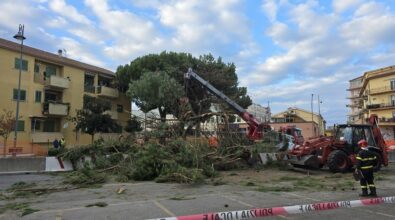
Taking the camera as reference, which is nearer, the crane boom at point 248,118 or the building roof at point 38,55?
the crane boom at point 248,118

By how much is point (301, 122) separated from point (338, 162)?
65.7m

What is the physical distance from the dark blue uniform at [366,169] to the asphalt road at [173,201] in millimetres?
439

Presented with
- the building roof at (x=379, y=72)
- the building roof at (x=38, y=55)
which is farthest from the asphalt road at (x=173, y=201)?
the building roof at (x=379, y=72)

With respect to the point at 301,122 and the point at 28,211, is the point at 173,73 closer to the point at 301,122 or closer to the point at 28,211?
the point at 28,211

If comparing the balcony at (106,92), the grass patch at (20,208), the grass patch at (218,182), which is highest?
the balcony at (106,92)

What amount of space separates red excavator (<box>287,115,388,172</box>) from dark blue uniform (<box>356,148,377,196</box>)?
717cm

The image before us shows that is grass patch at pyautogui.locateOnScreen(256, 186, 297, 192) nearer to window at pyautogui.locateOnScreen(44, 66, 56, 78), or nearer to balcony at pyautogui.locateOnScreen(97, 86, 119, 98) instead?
window at pyautogui.locateOnScreen(44, 66, 56, 78)

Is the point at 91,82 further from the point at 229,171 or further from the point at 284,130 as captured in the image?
the point at 229,171

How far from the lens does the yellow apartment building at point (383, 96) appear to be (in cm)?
8025

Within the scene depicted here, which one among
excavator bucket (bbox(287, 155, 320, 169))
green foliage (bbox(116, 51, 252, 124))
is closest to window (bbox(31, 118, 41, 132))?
green foliage (bbox(116, 51, 252, 124))

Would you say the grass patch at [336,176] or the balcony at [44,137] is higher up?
the balcony at [44,137]

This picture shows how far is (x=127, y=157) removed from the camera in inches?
763

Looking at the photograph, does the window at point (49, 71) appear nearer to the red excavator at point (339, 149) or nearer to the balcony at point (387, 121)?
the red excavator at point (339, 149)

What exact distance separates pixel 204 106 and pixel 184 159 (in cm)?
930
